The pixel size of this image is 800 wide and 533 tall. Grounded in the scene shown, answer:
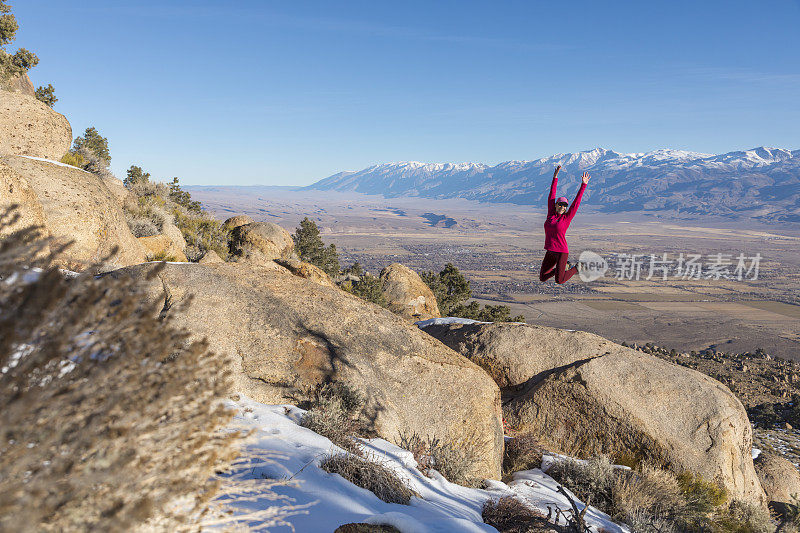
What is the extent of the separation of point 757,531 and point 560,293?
141839mm

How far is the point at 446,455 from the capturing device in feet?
23.8

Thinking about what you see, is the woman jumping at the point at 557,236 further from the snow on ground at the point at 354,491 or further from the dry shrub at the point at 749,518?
the dry shrub at the point at 749,518

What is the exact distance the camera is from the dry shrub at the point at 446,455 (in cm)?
706

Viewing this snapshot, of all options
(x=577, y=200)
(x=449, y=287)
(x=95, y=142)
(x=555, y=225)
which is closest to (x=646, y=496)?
(x=555, y=225)

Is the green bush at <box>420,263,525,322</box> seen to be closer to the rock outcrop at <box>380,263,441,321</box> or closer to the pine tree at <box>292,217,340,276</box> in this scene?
the rock outcrop at <box>380,263,441,321</box>

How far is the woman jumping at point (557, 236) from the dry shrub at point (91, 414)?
8.79m

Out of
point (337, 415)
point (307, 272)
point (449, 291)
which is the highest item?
point (307, 272)

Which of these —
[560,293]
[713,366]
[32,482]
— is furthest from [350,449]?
[560,293]

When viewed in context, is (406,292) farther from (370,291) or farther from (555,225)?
(555,225)

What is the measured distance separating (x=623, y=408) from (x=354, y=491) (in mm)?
8652

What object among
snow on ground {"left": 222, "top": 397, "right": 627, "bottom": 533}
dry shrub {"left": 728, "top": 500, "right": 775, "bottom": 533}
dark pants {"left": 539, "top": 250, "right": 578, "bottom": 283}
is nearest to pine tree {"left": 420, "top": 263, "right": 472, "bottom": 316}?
dark pants {"left": 539, "top": 250, "right": 578, "bottom": 283}

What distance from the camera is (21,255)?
8.13ft

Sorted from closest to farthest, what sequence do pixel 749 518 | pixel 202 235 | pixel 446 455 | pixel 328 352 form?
pixel 446 455 → pixel 328 352 → pixel 749 518 → pixel 202 235

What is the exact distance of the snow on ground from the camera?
175 inches
